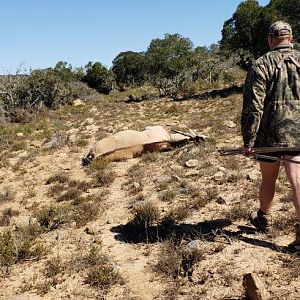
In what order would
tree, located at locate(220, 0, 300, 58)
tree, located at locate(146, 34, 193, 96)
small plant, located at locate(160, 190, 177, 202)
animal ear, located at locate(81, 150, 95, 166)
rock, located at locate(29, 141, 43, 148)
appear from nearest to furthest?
small plant, located at locate(160, 190, 177, 202)
animal ear, located at locate(81, 150, 95, 166)
rock, located at locate(29, 141, 43, 148)
tree, located at locate(220, 0, 300, 58)
tree, located at locate(146, 34, 193, 96)

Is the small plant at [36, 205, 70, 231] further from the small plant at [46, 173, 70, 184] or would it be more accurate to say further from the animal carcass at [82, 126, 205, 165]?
the animal carcass at [82, 126, 205, 165]

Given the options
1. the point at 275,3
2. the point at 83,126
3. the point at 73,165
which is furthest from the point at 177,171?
the point at 275,3

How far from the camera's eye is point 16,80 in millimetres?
24641

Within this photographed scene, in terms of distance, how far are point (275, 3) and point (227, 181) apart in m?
18.4

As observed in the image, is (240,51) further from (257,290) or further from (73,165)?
(257,290)

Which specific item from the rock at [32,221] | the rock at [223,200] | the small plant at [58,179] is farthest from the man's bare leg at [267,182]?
the small plant at [58,179]

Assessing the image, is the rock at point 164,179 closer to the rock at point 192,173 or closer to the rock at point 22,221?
the rock at point 192,173

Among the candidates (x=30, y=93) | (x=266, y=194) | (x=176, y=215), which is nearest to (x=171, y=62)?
(x=30, y=93)

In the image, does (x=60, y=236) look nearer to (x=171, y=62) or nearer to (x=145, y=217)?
(x=145, y=217)

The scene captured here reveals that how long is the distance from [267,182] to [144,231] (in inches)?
74.5

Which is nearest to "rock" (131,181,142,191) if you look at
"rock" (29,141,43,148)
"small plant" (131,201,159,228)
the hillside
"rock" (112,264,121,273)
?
the hillside

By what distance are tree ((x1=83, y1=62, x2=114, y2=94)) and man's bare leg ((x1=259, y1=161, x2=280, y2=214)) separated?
39.4 m

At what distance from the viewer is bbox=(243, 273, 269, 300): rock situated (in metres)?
3.31

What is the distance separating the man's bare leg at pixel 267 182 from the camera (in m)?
4.09
